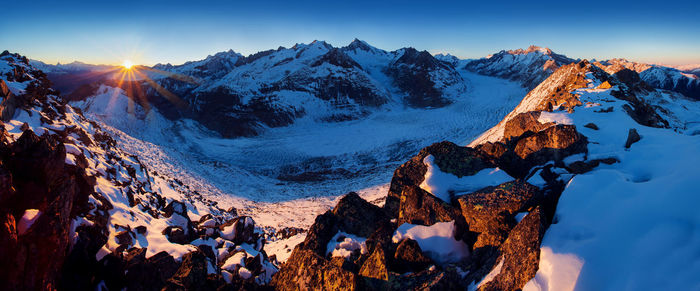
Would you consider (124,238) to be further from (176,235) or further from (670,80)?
(670,80)

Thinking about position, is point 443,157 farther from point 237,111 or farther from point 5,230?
point 237,111

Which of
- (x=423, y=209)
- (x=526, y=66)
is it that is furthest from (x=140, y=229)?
(x=526, y=66)

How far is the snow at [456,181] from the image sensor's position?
24.6ft

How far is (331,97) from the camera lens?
191ft

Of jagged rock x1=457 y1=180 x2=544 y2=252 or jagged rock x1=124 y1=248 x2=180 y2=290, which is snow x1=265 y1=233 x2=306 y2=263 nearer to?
jagged rock x1=124 y1=248 x2=180 y2=290

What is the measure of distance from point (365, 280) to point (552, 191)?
15.6ft

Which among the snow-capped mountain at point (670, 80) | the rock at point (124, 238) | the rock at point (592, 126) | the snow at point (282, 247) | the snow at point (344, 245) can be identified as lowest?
the snow at point (282, 247)

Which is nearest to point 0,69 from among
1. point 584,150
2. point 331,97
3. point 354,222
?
point 354,222

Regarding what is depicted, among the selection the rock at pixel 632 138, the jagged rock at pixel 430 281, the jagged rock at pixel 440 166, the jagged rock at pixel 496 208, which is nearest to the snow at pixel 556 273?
the jagged rock at pixel 496 208

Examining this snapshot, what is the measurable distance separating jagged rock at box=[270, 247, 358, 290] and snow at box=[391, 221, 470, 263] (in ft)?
5.37

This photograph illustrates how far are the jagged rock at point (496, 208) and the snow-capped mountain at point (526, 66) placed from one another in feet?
221

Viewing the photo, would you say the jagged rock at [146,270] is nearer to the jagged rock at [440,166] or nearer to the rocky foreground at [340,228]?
the rocky foreground at [340,228]

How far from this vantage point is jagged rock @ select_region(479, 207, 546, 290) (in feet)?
15.0

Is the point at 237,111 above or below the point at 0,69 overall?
below
